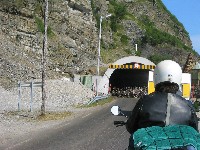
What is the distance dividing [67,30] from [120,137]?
4960 cm

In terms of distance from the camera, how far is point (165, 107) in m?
4.75

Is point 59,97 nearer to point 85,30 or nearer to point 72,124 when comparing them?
point 72,124

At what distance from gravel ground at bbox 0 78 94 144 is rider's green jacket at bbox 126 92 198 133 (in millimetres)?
10544

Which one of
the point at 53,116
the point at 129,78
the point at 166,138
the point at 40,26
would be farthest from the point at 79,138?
the point at 129,78

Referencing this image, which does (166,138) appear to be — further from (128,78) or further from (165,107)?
(128,78)

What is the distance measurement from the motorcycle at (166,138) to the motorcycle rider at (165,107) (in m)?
0.23

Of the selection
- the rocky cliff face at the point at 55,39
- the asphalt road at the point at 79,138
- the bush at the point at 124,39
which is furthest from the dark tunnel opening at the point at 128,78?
the bush at the point at 124,39

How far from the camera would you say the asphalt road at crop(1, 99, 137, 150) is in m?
13.8

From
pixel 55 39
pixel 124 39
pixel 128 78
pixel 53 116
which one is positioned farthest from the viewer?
pixel 124 39

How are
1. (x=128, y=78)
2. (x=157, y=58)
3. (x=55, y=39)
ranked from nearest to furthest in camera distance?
1. (x=55, y=39)
2. (x=128, y=78)
3. (x=157, y=58)

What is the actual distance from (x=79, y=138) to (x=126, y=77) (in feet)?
145

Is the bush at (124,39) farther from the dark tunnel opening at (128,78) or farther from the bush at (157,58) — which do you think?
the dark tunnel opening at (128,78)

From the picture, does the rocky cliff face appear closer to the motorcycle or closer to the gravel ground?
the gravel ground

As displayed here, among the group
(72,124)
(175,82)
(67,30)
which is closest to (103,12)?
(67,30)
